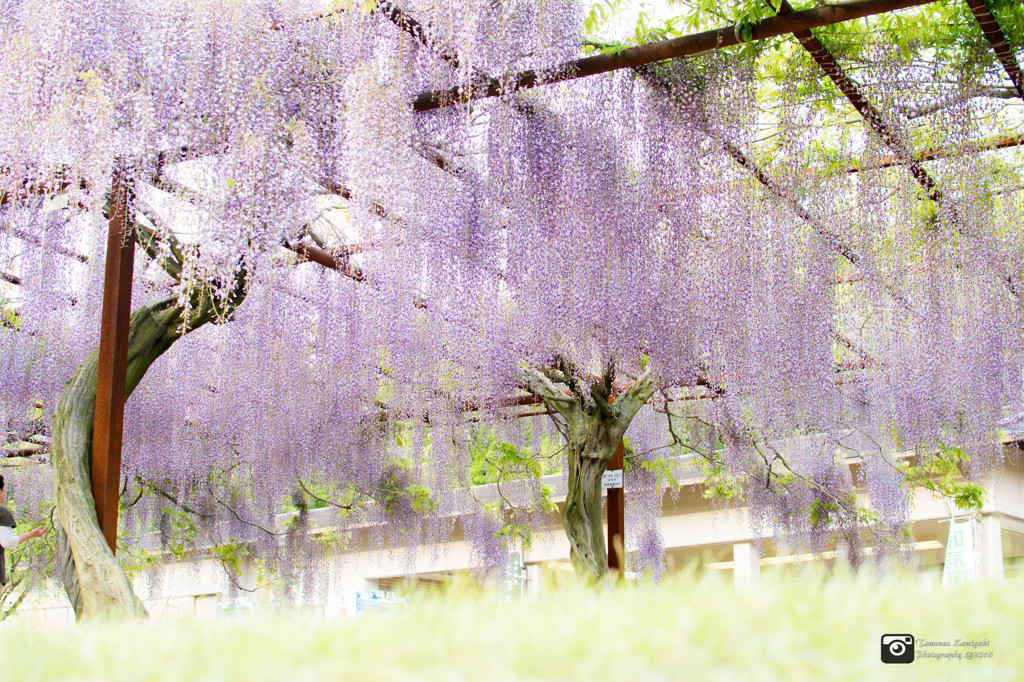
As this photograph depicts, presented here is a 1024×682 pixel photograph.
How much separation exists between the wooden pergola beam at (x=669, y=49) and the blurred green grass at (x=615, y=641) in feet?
7.94

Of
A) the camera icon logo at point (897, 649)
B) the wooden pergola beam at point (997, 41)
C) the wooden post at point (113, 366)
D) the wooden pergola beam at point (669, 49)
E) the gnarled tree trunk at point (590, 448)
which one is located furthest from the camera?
the gnarled tree trunk at point (590, 448)

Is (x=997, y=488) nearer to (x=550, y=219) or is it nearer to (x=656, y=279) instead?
(x=656, y=279)

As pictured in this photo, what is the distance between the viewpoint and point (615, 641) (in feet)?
4.85

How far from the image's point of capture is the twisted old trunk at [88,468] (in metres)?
3.86

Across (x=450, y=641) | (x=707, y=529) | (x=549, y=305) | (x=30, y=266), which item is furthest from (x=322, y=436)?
(x=450, y=641)

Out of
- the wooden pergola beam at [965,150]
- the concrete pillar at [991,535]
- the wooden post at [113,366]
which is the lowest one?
the concrete pillar at [991,535]

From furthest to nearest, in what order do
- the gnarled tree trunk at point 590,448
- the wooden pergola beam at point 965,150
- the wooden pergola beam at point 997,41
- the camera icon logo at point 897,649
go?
the gnarled tree trunk at point 590,448 < the wooden pergola beam at point 965,150 < the wooden pergola beam at point 997,41 < the camera icon logo at point 897,649

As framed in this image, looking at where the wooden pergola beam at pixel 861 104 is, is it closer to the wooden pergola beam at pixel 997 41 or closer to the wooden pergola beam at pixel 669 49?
the wooden pergola beam at pixel 669 49

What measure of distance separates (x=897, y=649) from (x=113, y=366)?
3720mm

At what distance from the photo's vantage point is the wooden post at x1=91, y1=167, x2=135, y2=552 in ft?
13.5

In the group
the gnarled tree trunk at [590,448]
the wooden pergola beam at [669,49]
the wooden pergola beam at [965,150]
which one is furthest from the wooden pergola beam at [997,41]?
the gnarled tree trunk at [590,448]

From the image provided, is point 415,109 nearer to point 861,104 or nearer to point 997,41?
point 861,104

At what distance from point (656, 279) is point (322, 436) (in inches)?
162

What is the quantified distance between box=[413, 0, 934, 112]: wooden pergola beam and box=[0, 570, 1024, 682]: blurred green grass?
2.42 meters
